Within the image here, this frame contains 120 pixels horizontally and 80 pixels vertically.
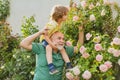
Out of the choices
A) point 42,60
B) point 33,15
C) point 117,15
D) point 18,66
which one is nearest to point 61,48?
point 42,60

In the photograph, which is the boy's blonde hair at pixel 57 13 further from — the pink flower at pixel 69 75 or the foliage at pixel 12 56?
the foliage at pixel 12 56

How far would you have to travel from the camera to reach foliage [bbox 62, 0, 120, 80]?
5164mm

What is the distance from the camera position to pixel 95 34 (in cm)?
540

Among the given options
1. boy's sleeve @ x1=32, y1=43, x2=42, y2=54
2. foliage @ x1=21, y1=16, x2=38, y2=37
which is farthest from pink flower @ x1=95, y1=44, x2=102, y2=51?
foliage @ x1=21, y1=16, x2=38, y2=37

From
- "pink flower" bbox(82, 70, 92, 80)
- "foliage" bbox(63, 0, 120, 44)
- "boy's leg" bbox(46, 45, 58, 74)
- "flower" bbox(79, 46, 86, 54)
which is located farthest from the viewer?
"foliage" bbox(63, 0, 120, 44)

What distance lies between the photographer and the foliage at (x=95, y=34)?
5.16m

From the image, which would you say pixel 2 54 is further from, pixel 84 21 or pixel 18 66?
pixel 84 21

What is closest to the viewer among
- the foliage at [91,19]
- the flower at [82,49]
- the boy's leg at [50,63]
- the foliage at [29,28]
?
the boy's leg at [50,63]

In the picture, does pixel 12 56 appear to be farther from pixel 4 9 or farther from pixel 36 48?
pixel 36 48

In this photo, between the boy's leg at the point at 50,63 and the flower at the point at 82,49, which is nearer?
the boy's leg at the point at 50,63

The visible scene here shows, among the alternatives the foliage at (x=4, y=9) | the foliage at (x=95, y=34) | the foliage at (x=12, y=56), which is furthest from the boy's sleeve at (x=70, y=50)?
the foliage at (x=4, y=9)

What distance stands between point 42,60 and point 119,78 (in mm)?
1179

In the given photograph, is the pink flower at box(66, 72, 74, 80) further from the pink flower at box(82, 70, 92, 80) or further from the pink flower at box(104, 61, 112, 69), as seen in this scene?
the pink flower at box(104, 61, 112, 69)

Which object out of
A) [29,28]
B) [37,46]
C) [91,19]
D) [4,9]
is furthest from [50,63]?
[4,9]
